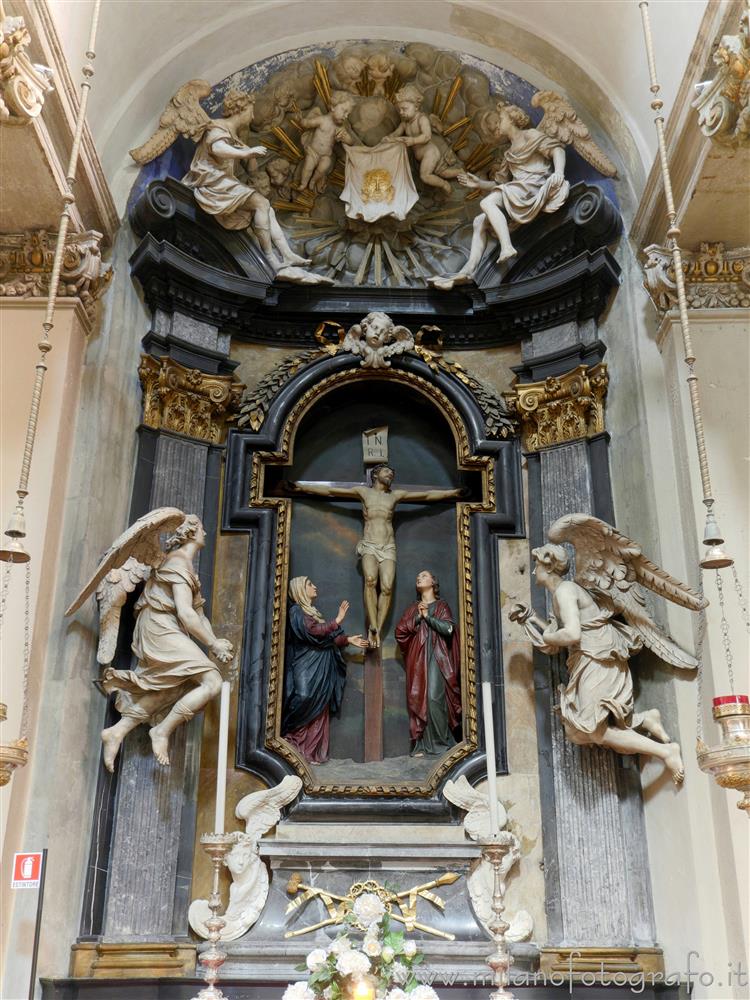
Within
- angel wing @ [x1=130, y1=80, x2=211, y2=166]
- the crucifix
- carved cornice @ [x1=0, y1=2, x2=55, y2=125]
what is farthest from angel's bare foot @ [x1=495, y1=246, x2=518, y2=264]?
carved cornice @ [x1=0, y1=2, x2=55, y2=125]

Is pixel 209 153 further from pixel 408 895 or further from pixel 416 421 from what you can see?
pixel 408 895

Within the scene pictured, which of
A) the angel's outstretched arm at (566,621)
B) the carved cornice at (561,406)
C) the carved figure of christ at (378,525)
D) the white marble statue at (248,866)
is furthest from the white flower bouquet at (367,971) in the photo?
the carved cornice at (561,406)

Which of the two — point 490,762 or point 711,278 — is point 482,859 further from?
point 711,278

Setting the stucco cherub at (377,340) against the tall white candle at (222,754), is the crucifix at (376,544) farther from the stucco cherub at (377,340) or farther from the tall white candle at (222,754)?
the tall white candle at (222,754)

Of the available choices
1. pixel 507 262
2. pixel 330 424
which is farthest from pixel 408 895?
pixel 507 262

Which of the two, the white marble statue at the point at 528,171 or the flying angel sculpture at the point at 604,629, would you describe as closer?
the flying angel sculpture at the point at 604,629

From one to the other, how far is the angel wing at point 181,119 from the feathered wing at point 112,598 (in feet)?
10.1

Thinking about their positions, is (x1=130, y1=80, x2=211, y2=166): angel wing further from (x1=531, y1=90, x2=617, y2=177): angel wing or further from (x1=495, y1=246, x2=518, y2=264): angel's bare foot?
(x1=531, y1=90, x2=617, y2=177): angel wing

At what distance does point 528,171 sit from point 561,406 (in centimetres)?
183

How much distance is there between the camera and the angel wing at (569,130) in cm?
748

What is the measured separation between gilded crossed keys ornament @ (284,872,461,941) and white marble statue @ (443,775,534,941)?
0.49 ft

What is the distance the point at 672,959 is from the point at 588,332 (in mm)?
4036

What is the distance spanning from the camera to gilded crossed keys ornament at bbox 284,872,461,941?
600 cm

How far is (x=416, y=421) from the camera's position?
7980mm
